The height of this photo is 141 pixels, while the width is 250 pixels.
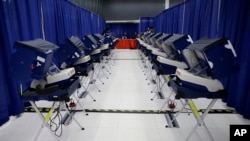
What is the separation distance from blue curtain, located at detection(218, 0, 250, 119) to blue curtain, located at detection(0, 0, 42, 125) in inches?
143

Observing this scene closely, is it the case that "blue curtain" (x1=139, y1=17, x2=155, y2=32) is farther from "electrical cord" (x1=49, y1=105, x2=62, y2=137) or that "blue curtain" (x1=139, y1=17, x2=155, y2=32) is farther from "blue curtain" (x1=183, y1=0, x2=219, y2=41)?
"electrical cord" (x1=49, y1=105, x2=62, y2=137)

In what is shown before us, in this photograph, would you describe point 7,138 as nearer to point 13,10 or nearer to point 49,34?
point 13,10

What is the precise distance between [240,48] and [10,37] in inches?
153

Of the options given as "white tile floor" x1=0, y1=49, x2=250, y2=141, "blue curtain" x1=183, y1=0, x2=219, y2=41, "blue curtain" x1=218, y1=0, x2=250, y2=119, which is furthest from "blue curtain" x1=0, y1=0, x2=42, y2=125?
"blue curtain" x1=183, y1=0, x2=219, y2=41

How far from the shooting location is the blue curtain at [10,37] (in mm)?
2992

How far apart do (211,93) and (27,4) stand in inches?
143

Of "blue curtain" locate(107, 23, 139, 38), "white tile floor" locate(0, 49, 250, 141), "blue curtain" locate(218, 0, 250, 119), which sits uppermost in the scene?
"blue curtain" locate(107, 23, 139, 38)

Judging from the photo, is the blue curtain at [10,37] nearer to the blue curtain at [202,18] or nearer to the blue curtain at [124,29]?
the blue curtain at [202,18]

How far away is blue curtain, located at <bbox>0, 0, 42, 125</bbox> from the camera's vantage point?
2.99 meters

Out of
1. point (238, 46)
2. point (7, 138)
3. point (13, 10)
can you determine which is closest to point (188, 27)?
point (238, 46)

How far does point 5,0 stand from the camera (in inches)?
120

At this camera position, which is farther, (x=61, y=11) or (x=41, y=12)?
(x=61, y=11)

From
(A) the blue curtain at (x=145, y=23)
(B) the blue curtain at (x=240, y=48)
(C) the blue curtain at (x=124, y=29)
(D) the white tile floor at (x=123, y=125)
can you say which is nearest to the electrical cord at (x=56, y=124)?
(D) the white tile floor at (x=123, y=125)

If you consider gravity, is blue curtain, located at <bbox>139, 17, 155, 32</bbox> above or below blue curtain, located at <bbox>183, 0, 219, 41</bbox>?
above
